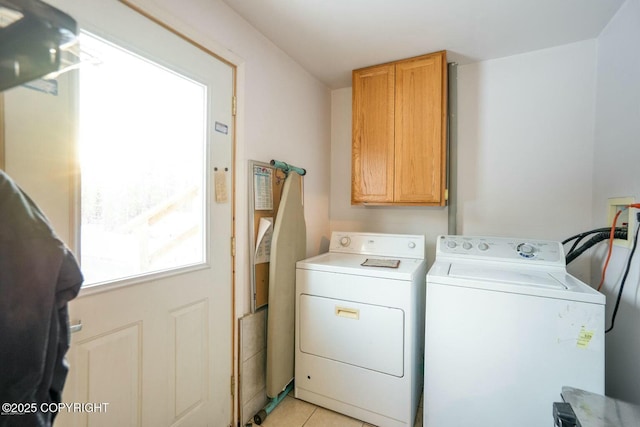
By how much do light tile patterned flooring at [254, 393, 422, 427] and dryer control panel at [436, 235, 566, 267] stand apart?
42.2 inches

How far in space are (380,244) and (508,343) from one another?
3.31ft

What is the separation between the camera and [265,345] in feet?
5.83

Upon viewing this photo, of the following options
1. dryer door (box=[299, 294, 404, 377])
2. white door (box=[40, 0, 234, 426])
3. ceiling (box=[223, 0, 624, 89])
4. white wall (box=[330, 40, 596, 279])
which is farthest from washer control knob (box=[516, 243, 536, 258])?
white door (box=[40, 0, 234, 426])

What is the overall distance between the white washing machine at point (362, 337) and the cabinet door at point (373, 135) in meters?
0.59

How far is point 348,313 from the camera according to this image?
5.47 feet

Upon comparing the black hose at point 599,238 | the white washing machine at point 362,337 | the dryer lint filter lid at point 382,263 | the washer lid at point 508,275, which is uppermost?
the black hose at point 599,238

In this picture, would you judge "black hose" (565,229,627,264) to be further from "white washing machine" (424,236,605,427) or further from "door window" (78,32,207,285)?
"door window" (78,32,207,285)

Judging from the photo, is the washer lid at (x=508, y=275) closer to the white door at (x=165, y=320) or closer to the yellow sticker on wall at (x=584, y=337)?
the yellow sticker on wall at (x=584, y=337)

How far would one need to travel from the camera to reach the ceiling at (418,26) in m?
1.47

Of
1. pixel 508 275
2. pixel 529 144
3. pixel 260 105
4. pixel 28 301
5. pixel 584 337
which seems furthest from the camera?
pixel 529 144

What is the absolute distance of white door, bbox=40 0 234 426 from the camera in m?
0.98

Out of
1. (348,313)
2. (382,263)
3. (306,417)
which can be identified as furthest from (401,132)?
(306,417)

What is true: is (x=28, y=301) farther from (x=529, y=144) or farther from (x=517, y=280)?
(x=529, y=144)

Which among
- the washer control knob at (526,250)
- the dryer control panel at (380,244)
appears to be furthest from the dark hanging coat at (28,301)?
the washer control knob at (526,250)
